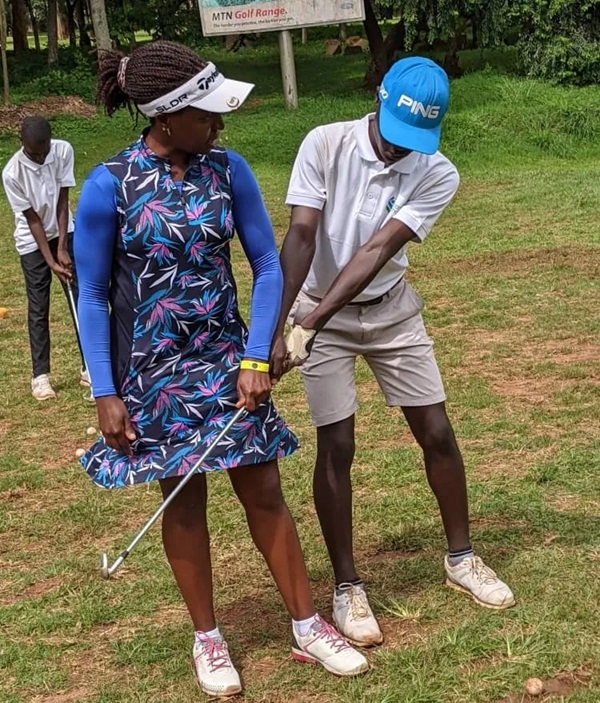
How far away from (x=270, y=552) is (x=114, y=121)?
19.1 m

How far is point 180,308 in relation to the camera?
3.03 m

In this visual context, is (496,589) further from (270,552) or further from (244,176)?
(244,176)

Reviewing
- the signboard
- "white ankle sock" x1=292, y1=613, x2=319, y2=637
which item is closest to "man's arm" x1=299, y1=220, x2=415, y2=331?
"white ankle sock" x1=292, y1=613, x2=319, y2=637

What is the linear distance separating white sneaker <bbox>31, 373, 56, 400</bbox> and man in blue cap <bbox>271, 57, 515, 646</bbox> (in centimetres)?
361

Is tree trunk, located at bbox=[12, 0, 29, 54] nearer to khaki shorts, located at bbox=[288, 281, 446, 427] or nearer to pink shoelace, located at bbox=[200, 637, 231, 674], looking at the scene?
khaki shorts, located at bbox=[288, 281, 446, 427]

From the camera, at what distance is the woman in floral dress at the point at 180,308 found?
9.63ft

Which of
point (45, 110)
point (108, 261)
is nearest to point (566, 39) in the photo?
point (45, 110)

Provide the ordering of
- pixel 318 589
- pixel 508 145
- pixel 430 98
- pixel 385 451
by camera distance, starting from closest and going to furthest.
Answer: pixel 430 98, pixel 318 589, pixel 385 451, pixel 508 145

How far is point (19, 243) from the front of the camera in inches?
272

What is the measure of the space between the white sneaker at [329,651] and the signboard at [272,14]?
55.9 ft

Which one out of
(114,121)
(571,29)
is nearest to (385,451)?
(571,29)

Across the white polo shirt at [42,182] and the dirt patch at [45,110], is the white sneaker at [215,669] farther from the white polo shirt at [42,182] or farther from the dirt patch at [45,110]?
the dirt patch at [45,110]

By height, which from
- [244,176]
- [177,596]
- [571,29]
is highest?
[244,176]

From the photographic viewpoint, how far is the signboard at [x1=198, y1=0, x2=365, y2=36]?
19.1m
